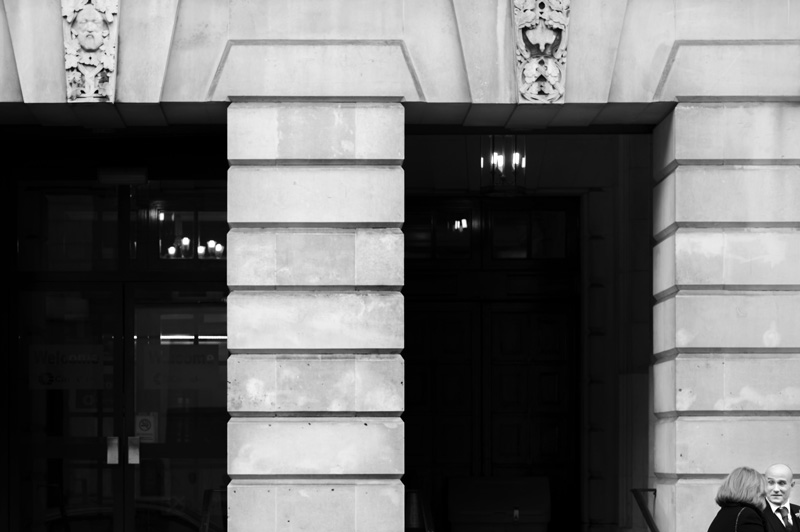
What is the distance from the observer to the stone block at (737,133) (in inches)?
405

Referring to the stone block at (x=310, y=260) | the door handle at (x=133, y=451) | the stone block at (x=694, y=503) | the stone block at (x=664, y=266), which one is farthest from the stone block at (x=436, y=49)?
Result: the door handle at (x=133, y=451)

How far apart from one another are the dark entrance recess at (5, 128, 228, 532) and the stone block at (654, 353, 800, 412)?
429cm

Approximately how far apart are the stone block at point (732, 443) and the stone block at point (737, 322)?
0.57 metres

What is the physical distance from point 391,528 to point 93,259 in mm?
4080

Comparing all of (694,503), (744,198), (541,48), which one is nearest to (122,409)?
(541,48)

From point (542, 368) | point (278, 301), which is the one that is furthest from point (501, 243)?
point (278, 301)

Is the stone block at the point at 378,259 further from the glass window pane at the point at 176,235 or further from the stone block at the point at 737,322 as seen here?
the glass window pane at the point at 176,235

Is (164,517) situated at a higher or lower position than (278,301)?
lower

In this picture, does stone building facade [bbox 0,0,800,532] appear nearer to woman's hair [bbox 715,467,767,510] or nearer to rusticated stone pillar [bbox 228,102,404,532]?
rusticated stone pillar [bbox 228,102,404,532]

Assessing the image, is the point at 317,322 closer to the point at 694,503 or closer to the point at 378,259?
the point at 378,259

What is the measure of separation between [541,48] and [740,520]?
4084mm

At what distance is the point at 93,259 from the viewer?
1216 centimetres

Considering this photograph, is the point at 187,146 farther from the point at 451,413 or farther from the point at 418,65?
the point at 451,413

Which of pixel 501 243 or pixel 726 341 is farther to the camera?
pixel 501 243
